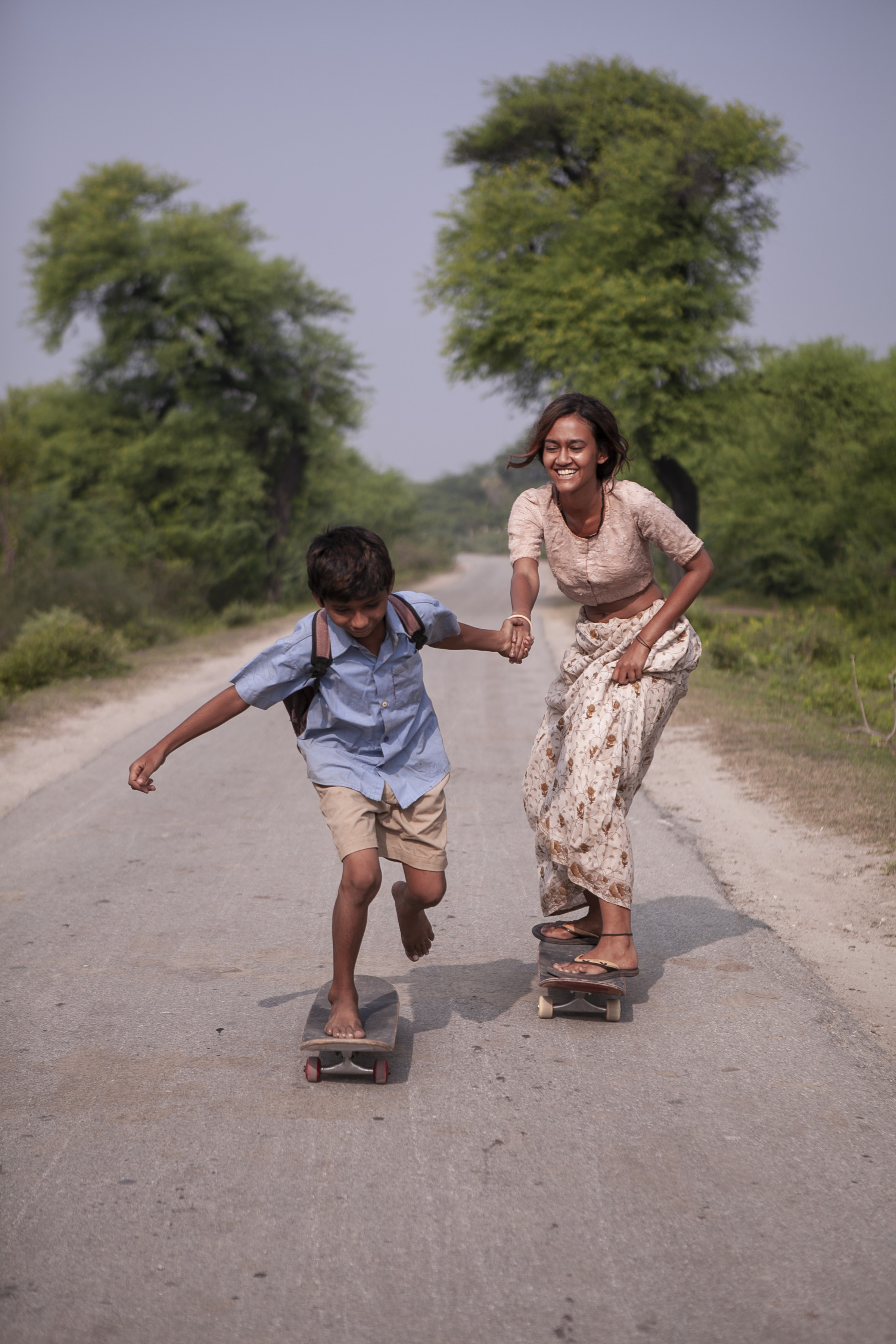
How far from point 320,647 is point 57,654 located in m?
10.9

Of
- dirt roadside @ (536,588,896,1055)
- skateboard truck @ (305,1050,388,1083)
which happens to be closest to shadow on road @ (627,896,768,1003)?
dirt roadside @ (536,588,896,1055)

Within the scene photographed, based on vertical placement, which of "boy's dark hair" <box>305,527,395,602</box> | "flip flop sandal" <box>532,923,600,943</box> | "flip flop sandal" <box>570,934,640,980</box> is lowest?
"flip flop sandal" <box>532,923,600,943</box>

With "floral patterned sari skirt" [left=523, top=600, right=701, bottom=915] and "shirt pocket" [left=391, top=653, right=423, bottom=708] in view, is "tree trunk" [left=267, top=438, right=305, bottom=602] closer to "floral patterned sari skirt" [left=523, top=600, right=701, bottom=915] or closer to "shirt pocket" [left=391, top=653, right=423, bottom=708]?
"floral patterned sari skirt" [left=523, top=600, right=701, bottom=915]

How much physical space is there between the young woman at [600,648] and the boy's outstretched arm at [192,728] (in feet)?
3.52

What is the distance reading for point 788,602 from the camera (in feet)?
89.4

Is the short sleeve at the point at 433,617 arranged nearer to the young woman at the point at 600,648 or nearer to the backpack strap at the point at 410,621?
the backpack strap at the point at 410,621

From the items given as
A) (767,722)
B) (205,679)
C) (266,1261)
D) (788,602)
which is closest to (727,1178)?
(266,1261)

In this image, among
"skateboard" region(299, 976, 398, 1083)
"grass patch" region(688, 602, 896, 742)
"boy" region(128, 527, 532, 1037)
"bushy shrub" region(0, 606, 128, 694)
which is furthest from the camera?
"bushy shrub" region(0, 606, 128, 694)

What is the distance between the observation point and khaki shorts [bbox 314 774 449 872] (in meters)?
Answer: 3.61

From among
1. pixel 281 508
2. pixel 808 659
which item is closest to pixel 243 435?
pixel 281 508

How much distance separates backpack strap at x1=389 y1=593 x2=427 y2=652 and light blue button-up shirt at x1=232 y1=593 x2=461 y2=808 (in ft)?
0.05

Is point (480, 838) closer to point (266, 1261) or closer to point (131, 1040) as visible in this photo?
point (131, 1040)

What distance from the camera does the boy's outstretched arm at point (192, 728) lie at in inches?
138

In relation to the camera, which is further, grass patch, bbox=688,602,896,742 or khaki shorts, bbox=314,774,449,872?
grass patch, bbox=688,602,896,742
